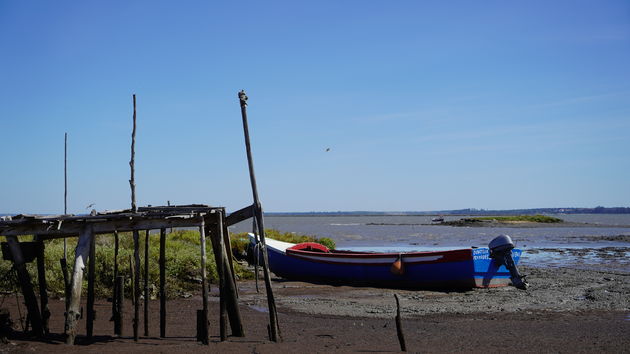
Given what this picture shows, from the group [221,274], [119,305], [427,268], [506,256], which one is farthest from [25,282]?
[506,256]

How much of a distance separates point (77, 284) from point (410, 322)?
22.0ft

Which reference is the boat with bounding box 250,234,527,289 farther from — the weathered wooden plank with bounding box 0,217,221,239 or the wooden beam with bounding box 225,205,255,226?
the weathered wooden plank with bounding box 0,217,221,239

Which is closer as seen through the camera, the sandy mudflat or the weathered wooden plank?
the weathered wooden plank

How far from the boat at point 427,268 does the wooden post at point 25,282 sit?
35.5 feet

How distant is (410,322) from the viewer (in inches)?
518

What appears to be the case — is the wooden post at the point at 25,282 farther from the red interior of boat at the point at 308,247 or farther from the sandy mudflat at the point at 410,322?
the red interior of boat at the point at 308,247

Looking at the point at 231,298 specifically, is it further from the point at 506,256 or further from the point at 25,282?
the point at 506,256

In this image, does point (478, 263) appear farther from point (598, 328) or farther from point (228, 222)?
point (228, 222)

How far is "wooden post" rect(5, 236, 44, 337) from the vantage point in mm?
10656

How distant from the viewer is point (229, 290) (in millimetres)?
11438

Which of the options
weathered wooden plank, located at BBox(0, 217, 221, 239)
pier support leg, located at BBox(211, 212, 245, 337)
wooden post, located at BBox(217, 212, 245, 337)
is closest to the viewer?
weathered wooden plank, located at BBox(0, 217, 221, 239)

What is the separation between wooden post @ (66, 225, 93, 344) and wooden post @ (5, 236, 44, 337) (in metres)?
0.98

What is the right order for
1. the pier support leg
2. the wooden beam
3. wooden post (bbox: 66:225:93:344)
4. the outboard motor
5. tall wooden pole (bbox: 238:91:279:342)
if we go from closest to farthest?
wooden post (bbox: 66:225:93:344) → tall wooden pole (bbox: 238:91:279:342) → the pier support leg → the wooden beam → the outboard motor

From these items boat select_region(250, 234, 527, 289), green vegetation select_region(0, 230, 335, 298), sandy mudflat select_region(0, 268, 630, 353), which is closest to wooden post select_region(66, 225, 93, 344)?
sandy mudflat select_region(0, 268, 630, 353)
